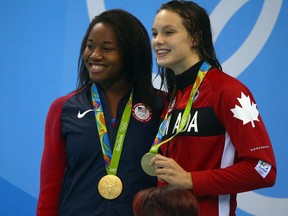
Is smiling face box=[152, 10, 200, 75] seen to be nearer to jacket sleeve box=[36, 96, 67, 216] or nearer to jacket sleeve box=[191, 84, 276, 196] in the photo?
jacket sleeve box=[191, 84, 276, 196]

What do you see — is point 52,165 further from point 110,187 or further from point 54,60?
point 54,60

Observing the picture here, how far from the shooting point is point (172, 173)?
2023mm

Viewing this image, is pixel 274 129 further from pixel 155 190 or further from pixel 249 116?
pixel 155 190

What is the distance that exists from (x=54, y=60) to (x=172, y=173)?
86.3 inches

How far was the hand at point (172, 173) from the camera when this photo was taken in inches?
79.4

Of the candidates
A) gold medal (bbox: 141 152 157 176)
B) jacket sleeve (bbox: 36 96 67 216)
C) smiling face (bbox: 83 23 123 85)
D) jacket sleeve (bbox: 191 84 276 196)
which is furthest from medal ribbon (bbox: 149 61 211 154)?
jacket sleeve (bbox: 36 96 67 216)

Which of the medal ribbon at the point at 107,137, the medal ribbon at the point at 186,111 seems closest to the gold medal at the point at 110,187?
the medal ribbon at the point at 107,137

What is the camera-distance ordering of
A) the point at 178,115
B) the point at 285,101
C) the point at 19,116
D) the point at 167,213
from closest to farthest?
1. the point at 167,213
2. the point at 178,115
3. the point at 285,101
4. the point at 19,116

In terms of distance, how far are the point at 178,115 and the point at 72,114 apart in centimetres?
45

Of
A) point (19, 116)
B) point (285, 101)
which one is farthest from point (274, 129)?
point (19, 116)

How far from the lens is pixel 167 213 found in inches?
58.7

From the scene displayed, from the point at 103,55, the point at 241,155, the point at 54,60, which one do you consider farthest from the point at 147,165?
the point at 54,60

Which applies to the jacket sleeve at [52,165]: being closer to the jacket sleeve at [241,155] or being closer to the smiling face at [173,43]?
the smiling face at [173,43]

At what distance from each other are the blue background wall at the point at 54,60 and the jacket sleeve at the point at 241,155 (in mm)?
1445
